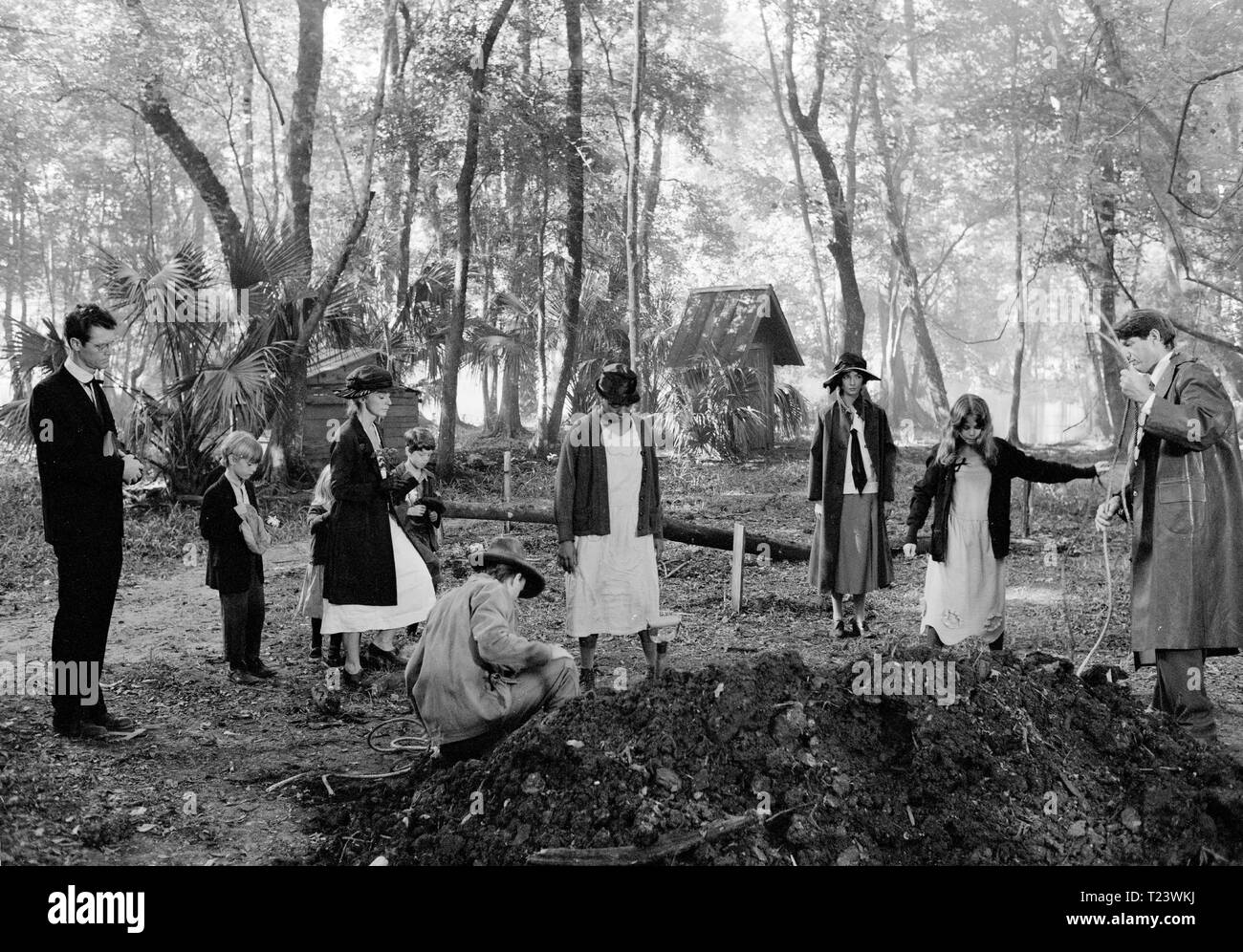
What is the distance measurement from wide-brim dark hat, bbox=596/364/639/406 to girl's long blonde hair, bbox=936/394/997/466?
1.89 meters

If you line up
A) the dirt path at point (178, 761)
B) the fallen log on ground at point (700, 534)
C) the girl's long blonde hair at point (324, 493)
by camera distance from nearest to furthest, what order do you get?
the dirt path at point (178, 761)
the girl's long blonde hair at point (324, 493)
the fallen log on ground at point (700, 534)

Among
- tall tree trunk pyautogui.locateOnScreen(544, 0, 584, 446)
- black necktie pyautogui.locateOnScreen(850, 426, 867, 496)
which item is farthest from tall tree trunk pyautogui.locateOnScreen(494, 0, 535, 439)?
black necktie pyautogui.locateOnScreen(850, 426, 867, 496)

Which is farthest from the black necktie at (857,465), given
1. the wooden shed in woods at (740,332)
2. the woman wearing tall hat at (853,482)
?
the wooden shed in woods at (740,332)

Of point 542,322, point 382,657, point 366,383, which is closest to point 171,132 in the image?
point 542,322

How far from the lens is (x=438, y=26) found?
1597cm

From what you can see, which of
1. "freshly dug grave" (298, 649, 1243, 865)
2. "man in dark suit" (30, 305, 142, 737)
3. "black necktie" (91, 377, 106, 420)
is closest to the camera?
"freshly dug grave" (298, 649, 1243, 865)

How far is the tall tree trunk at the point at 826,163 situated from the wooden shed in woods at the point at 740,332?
1.73 meters

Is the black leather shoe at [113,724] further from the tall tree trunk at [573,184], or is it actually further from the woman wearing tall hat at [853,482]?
the tall tree trunk at [573,184]

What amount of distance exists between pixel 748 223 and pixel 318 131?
16.2m

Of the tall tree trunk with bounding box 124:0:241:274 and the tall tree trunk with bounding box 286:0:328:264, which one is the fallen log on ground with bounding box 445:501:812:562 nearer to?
the tall tree trunk with bounding box 124:0:241:274

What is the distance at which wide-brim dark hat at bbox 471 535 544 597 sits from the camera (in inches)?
173

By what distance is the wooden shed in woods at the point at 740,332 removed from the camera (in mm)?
20891

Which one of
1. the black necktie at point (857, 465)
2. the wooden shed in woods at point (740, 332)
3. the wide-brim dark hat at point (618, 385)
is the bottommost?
the black necktie at point (857, 465)

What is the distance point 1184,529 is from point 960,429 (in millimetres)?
1454
